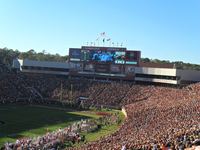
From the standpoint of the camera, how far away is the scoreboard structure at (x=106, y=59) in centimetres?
8075

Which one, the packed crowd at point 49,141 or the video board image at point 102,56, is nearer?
the packed crowd at point 49,141

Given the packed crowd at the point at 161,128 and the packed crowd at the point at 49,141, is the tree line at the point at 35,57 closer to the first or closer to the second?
the packed crowd at the point at 161,128

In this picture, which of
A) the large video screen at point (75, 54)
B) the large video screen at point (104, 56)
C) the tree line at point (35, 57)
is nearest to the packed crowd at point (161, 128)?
the large video screen at point (104, 56)

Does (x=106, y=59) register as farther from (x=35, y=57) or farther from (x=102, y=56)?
(x=35, y=57)

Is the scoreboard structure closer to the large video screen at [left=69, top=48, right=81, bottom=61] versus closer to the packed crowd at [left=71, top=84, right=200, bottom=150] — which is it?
the large video screen at [left=69, top=48, right=81, bottom=61]

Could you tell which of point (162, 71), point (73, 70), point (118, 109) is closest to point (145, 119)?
point (118, 109)

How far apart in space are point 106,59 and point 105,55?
765mm

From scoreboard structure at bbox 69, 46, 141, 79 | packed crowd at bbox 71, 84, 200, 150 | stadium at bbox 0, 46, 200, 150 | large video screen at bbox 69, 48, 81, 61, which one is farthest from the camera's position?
large video screen at bbox 69, 48, 81, 61

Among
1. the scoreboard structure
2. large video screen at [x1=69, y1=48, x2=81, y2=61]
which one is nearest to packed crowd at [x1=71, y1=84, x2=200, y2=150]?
the scoreboard structure

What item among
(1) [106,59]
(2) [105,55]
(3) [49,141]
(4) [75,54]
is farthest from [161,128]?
(4) [75,54]

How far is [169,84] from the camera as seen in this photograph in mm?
82375

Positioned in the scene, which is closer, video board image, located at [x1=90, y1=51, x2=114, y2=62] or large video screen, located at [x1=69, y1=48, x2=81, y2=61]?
video board image, located at [x1=90, y1=51, x2=114, y2=62]

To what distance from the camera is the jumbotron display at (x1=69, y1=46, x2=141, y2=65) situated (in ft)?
264

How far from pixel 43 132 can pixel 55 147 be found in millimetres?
11117
